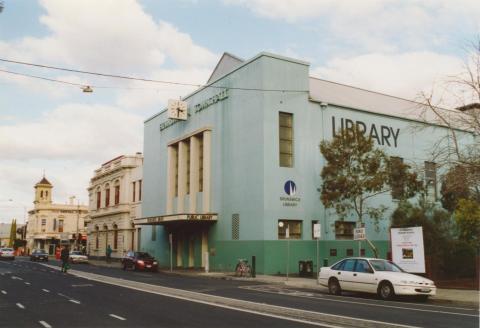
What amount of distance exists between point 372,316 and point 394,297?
5.19m

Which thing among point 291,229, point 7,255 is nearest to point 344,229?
point 291,229

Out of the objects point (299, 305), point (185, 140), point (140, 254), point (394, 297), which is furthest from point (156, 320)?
point (185, 140)

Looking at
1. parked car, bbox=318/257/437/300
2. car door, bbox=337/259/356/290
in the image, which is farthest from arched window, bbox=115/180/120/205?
car door, bbox=337/259/356/290

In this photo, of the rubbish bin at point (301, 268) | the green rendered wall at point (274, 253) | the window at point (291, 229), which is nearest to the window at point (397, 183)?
the green rendered wall at point (274, 253)

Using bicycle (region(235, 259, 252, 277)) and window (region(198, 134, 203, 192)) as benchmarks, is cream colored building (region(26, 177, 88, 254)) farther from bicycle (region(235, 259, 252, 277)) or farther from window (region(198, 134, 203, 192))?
bicycle (region(235, 259, 252, 277))

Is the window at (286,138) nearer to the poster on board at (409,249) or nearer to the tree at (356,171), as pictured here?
the tree at (356,171)

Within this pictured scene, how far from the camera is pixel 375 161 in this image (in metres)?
28.7

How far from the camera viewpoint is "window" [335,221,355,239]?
115ft

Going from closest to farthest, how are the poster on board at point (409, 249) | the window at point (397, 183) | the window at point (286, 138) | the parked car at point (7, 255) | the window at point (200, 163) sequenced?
the poster on board at point (409, 249)
the window at point (397, 183)
the window at point (286, 138)
the window at point (200, 163)
the parked car at point (7, 255)

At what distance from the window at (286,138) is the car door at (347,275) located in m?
14.7

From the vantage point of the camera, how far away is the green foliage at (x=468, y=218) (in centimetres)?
2220

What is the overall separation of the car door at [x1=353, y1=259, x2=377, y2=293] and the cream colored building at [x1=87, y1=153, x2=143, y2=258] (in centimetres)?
3859

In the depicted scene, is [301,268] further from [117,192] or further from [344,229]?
[117,192]

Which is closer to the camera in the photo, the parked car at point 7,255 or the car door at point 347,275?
the car door at point 347,275
